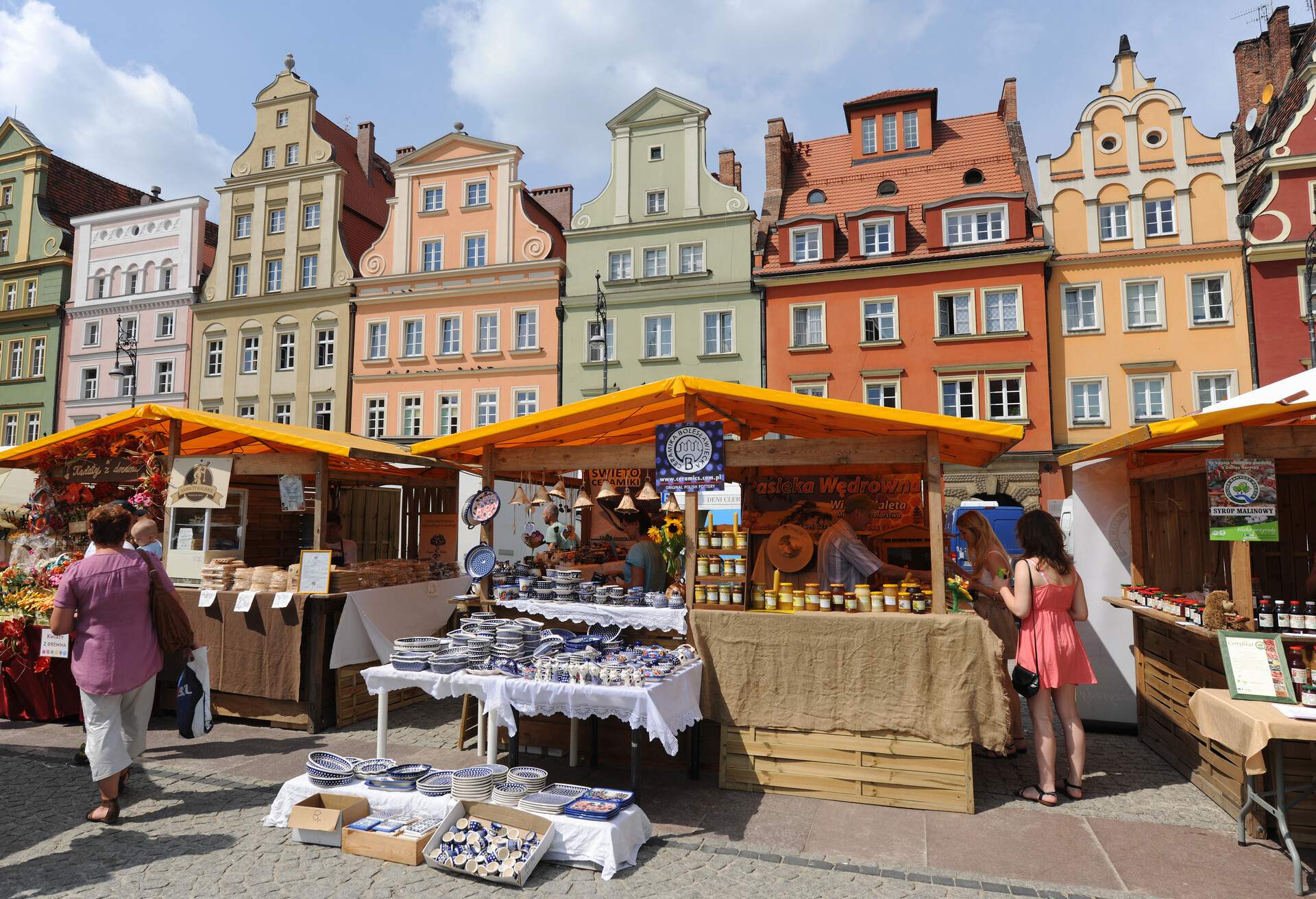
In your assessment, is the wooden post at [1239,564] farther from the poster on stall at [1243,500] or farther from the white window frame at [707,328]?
the white window frame at [707,328]

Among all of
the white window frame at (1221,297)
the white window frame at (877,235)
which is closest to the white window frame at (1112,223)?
the white window frame at (1221,297)

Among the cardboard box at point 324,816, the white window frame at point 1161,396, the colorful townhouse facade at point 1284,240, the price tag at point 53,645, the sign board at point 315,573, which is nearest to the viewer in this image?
the cardboard box at point 324,816

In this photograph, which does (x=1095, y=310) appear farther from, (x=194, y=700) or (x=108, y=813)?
(x=108, y=813)

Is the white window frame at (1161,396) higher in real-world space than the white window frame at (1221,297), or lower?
lower

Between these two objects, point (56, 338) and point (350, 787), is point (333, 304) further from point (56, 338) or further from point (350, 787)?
point (350, 787)

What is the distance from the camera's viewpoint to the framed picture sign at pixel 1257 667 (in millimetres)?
4375

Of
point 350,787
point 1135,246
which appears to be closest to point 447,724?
point 350,787

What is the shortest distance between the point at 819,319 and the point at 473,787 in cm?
1719

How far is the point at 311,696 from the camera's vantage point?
6.80 metres

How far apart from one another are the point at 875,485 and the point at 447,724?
501 cm

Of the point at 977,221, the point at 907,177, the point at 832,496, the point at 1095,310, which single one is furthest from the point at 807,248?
the point at 832,496

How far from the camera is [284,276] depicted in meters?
23.8

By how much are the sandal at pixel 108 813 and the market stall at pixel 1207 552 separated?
6.20m

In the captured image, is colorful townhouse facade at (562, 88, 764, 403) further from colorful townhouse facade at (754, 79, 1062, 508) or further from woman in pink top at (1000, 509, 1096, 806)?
woman in pink top at (1000, 509, 1096, 806)
